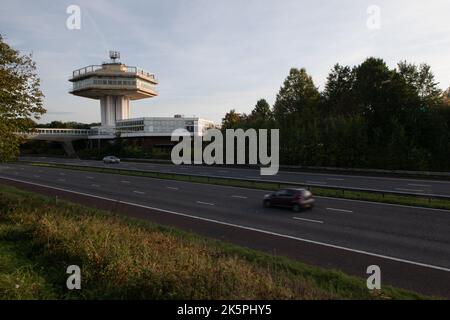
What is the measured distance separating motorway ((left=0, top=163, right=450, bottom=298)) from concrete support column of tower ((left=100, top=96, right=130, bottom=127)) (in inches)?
2905

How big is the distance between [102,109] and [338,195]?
88.5 m

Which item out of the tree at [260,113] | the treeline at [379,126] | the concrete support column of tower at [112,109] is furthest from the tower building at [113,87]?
the treeline at [379,126]

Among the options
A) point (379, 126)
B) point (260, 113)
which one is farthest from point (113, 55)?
point (379, 126)

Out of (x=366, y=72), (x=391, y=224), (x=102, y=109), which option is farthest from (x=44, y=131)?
(x=391, y=224)

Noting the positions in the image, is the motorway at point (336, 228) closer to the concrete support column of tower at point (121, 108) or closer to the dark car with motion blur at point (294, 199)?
the dark car with motion blur at point (294, 199)

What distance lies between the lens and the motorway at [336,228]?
36.7 feet

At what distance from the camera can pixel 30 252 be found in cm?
1097

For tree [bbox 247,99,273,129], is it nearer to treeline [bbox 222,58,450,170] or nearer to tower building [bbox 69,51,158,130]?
treeline [bbox 222,58,450,170]

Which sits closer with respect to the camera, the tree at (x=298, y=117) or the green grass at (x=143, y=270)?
the green grass at (x=143, y=270)

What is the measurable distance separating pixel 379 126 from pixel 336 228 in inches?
1331

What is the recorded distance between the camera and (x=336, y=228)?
16.0 m

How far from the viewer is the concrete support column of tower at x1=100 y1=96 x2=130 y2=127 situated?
9681 cm

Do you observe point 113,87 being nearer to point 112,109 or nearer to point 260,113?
point 112,109

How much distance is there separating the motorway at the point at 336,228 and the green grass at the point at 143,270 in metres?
1.96
